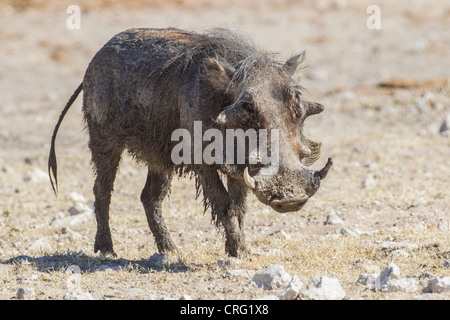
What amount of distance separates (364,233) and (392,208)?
3.46 ft

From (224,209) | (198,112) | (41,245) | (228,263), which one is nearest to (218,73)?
(198,112)

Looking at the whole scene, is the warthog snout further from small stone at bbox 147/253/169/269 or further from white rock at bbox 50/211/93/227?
white rock at bbox 50/211/93/227

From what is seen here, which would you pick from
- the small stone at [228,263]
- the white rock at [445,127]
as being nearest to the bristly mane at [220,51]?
the small stone at [228,263]

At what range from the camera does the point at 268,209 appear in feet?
24.6

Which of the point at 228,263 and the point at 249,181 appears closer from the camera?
the point at 249,181

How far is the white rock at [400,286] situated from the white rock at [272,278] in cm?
58

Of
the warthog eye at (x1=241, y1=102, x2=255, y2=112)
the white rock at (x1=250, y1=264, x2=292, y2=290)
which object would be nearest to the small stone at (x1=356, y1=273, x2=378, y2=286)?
the white rock at (x1=250, y1=264, x2=292, y2=290)

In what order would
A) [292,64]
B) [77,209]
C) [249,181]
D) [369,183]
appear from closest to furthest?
[249,181] < [292,64] < [77,209] < [369,183]

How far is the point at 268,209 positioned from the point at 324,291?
335 centimetres

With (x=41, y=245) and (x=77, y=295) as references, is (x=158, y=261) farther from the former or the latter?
(x=41, y=245)

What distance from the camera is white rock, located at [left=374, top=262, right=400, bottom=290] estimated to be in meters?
4.43

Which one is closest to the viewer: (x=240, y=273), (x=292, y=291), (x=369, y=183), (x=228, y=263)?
(x=292, y=291)

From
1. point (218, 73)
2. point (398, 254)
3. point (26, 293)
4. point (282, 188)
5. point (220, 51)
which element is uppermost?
point (220, 51)

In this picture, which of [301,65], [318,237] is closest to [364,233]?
[318,237]
